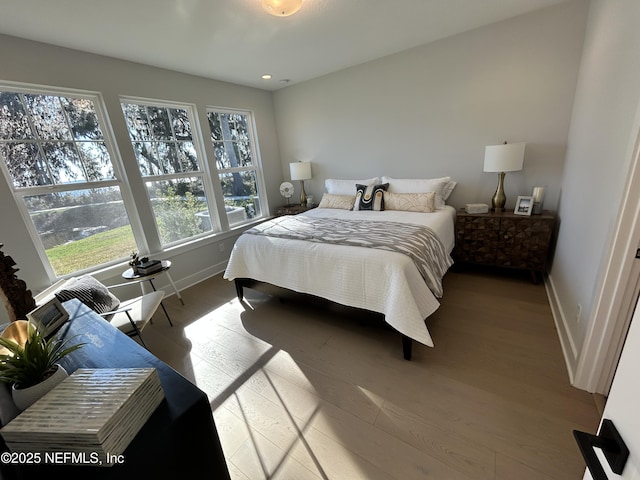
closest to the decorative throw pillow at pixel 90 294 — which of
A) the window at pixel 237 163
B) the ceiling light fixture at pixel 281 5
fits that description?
the window at pixel 237 163

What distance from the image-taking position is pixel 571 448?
1251 mm

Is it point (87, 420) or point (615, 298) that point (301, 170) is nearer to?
point (615, 298)

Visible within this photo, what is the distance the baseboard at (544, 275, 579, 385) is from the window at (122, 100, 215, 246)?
386cm

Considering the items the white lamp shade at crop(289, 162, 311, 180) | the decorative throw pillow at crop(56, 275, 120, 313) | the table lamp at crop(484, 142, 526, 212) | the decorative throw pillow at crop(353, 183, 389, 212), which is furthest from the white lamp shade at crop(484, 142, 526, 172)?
the decorative throw pillow at crop(56, 275, 120, 313)

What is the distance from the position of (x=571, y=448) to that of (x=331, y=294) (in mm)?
1501

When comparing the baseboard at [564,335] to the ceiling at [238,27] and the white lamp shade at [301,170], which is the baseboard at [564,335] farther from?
the white lamp shade at [301,170]

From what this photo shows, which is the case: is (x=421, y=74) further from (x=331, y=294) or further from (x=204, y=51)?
(x=331, y=294)

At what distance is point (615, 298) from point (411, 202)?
197cm

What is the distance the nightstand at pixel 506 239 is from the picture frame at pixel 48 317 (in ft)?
10.9

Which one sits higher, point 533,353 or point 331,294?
point 331,294

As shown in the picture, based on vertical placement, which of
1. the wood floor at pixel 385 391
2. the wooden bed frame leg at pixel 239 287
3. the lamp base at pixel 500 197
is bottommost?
the wood floor at pixel 385 391

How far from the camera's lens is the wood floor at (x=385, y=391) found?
4.17ft

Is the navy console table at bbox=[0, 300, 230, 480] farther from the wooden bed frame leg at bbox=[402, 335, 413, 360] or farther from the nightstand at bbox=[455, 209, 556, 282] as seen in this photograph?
the nightstand at bbox=[455, 209, 556, 282]

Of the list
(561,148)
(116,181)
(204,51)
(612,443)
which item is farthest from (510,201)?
(116,181)
